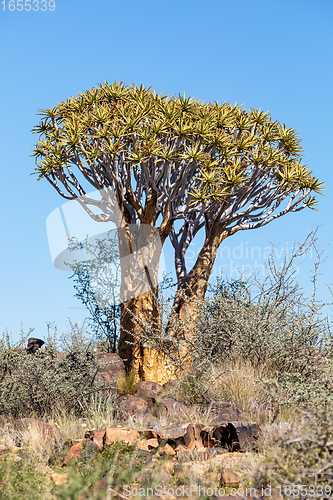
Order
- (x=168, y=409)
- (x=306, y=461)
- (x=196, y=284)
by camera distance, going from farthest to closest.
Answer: (x=196, y=284) → (x=168, y=409) → (x=306, y=461)

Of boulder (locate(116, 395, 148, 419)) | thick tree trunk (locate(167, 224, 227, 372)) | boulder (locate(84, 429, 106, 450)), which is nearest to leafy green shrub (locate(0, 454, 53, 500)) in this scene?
boulder (locate(84, 429, 106, 450))

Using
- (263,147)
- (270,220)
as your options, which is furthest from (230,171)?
(270,220)

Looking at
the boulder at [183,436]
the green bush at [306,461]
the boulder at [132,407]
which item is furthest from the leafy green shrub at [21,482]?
the boulder at [132,407]

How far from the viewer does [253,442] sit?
Result: 5.96 meters

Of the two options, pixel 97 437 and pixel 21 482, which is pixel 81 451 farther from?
pixel 21 482

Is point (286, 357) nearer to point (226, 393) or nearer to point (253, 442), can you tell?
point (226, 393)

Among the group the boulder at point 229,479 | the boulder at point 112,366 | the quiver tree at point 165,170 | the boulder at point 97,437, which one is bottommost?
the boulder at point 229,479

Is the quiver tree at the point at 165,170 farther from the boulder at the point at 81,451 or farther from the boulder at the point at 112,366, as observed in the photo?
the boulder at the point at 81,451

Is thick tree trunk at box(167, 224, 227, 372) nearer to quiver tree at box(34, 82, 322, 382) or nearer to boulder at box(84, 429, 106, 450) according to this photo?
quiver tree at box(34, 82, 322, 382)

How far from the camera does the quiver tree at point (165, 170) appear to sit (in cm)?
1024

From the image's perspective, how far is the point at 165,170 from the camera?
10250 mm

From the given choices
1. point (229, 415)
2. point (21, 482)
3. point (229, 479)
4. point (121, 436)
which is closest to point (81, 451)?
point (121, 436)

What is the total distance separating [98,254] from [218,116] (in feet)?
16.6

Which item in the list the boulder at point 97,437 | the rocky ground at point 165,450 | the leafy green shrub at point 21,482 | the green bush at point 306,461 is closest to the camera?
the green bush at point 306,461
